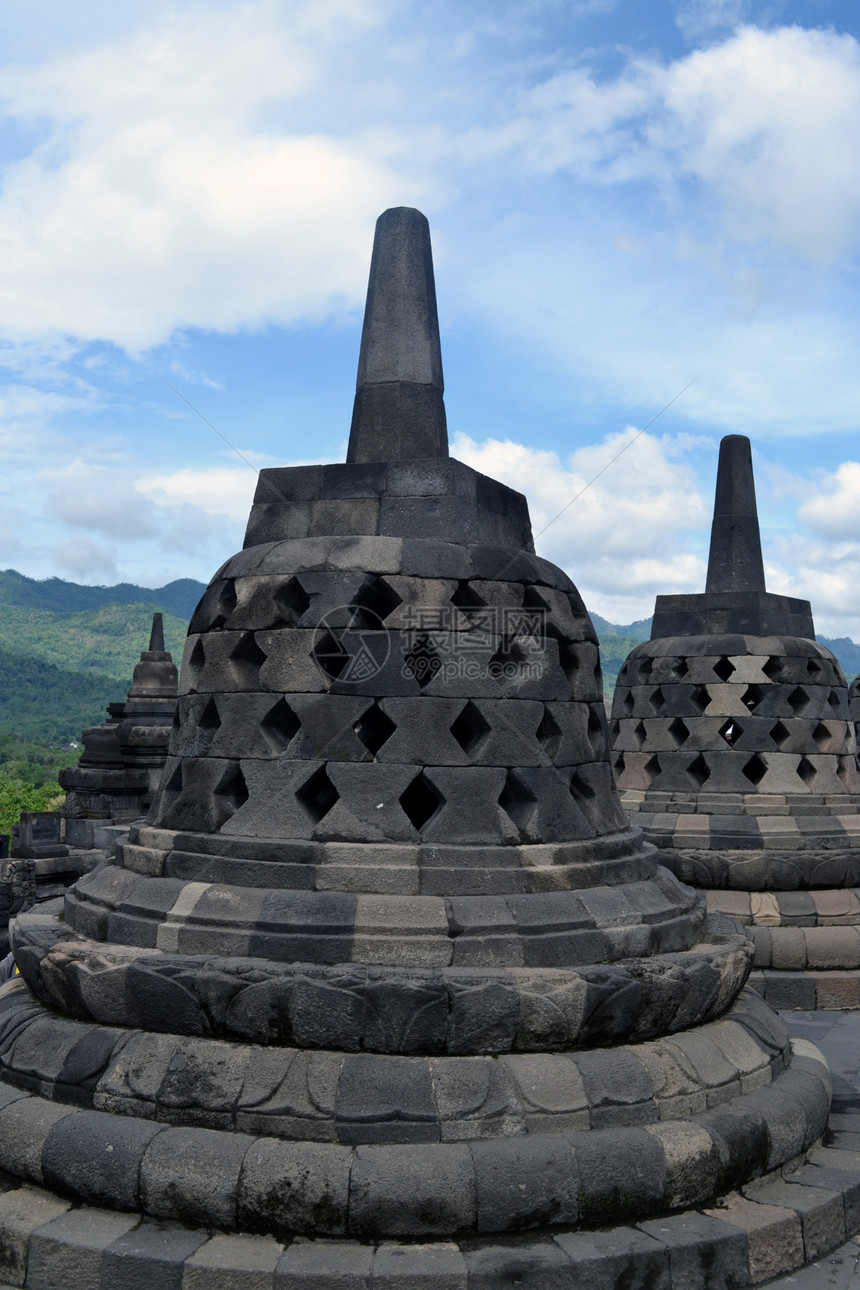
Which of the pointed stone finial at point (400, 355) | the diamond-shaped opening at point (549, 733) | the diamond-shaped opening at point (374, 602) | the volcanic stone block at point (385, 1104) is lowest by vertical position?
the volcanic stone block at point (385, 1104)

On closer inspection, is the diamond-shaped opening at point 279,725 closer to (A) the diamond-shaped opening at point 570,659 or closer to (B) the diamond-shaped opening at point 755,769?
(A) the diamond-shaped opening at point 570,659

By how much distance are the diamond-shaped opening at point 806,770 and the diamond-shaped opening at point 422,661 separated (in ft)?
17.1

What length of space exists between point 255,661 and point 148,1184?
2104 mm

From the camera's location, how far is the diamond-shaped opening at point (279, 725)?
4285mm

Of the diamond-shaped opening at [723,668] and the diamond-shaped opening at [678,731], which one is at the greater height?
the diamond-shaped opening at [723,668]

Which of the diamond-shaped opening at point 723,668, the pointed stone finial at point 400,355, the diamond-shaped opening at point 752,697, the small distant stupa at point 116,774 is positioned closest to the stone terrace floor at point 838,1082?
the diamond-shaped opening at point 752,697

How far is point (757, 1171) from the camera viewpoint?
145 inches

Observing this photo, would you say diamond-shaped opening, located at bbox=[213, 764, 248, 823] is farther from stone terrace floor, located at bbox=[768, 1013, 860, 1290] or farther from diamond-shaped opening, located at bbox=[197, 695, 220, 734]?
stone terrace floor, located at bbox=[768, 1013, 860, 1290]

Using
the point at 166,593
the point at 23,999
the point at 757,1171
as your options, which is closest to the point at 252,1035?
the point at 23,999

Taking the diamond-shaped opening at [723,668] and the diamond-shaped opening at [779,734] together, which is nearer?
the diamond-shaped opening at [779,734]

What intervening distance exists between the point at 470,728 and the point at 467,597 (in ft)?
1.91

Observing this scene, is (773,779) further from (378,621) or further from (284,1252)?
(284,1252)

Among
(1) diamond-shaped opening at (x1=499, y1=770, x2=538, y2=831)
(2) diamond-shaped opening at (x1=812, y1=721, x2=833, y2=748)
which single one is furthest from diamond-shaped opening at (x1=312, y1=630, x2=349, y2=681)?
(2) diamond-shaped opening at (x1=812, y1=721, x2=833, y2=748)

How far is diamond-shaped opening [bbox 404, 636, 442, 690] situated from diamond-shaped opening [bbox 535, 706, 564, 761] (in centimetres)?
59
